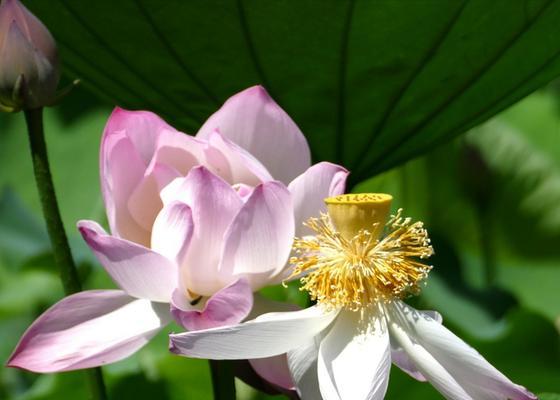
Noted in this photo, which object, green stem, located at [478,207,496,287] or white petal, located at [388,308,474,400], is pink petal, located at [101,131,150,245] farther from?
green stem, located at [478,207,496,287]

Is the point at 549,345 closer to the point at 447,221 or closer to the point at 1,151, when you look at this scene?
the point at 447,221

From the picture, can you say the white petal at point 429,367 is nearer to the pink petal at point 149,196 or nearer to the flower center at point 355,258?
the flower center at point 355,258

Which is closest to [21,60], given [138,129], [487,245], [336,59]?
[138,129]

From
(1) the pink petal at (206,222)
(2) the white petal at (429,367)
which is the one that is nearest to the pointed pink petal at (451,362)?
(2) the white petal at (429,367)

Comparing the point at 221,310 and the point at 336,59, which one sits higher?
the point at 336,59

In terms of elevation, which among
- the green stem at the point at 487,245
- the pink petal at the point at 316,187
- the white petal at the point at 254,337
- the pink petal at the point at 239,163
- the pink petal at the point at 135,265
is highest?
the pink petal at the point at 239,163

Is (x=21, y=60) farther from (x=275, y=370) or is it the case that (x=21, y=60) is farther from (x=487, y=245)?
(x=487, y=245)
